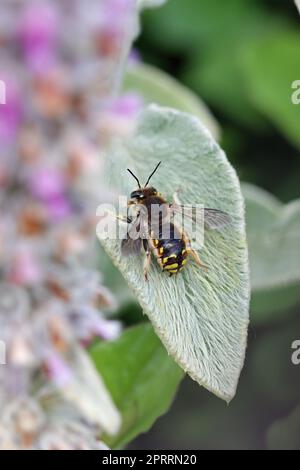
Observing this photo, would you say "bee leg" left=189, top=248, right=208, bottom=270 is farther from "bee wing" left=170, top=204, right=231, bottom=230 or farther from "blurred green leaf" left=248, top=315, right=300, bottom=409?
"blurred green leaf" left=248, top=315, right=300, bottom=409

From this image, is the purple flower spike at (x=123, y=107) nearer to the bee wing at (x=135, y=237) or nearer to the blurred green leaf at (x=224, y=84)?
the bee wing at (x=135, y=237)

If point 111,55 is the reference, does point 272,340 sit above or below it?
below

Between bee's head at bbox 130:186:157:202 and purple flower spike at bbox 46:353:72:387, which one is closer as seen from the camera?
purple flower spike at bbox 46:353:72:387

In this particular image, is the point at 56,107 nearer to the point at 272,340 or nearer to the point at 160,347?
the point at 160,347

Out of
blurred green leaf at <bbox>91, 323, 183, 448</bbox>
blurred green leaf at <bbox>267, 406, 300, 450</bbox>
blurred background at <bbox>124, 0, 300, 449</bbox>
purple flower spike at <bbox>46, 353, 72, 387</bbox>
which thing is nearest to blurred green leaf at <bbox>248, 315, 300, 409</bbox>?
blurred background at <bbox>124, 0, 300, 449</bbox>

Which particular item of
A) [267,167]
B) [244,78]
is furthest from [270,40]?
[267,167]

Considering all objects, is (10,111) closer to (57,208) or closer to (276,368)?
(57,208)
